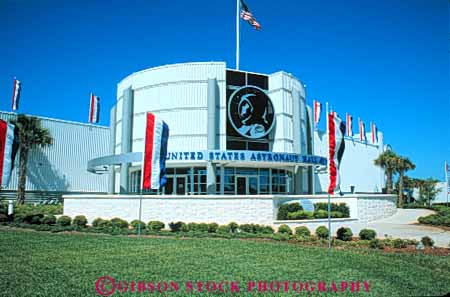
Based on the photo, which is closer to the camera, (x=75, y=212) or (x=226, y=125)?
(x=75, y=212)

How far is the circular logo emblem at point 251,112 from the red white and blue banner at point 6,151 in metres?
15.0

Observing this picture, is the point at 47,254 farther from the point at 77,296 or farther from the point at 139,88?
the point at 139,88

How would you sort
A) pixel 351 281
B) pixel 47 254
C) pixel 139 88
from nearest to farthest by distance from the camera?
pixel 351 281 → pixel 47 254 → pixel 139 88

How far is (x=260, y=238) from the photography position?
1392cm

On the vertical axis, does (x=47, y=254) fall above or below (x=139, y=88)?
below

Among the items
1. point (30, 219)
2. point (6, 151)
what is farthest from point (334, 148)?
point (6, 151)

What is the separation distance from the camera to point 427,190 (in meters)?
55.4

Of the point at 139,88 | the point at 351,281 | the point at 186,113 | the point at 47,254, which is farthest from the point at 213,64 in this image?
the point at 351,281

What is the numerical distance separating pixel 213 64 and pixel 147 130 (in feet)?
50.3

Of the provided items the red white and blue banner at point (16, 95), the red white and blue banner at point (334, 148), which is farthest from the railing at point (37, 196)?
the red white and blue banner at point (334, 148)

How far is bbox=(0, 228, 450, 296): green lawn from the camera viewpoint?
682 centimetres

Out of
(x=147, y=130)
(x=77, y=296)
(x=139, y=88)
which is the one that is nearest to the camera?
(x=77, y=296)

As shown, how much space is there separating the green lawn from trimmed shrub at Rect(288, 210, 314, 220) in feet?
23.3

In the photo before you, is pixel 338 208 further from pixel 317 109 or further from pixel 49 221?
pixel 317 109
